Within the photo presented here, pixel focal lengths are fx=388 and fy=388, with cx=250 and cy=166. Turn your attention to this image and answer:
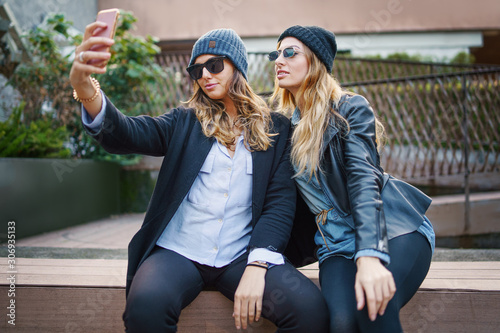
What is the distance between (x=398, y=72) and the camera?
296 inches

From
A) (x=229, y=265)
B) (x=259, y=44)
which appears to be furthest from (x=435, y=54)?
(x=229, y=265)

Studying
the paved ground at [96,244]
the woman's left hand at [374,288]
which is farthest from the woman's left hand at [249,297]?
the paved ground at [96,244]

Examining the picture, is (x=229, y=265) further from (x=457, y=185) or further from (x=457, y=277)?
(x=457, y=185)

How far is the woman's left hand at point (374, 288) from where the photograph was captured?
1.29 metres

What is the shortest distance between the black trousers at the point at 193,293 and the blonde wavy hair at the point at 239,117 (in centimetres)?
55

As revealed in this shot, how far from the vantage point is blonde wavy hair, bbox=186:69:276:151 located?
1782 mm

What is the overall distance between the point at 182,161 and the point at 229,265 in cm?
50

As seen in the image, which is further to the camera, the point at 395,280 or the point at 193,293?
the point at 193,293

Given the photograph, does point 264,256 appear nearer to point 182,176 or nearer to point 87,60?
point 182,176

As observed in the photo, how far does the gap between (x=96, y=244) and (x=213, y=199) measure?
2.43 m

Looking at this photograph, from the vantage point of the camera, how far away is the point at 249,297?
56.9 inches

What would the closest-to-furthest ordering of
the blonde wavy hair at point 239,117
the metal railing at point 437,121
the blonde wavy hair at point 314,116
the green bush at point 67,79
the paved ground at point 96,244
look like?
the blonde wavy hair at point 314,116, the blonde wavy hair at point 239,117, the paved ground at point 96,244, the green bush at point 67,79, the metal railing at point 437,121

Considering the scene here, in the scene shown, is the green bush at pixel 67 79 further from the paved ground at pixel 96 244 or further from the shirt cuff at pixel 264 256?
the shirt cuff at pixel 264 256

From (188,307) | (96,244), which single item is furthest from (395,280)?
(96,244)
